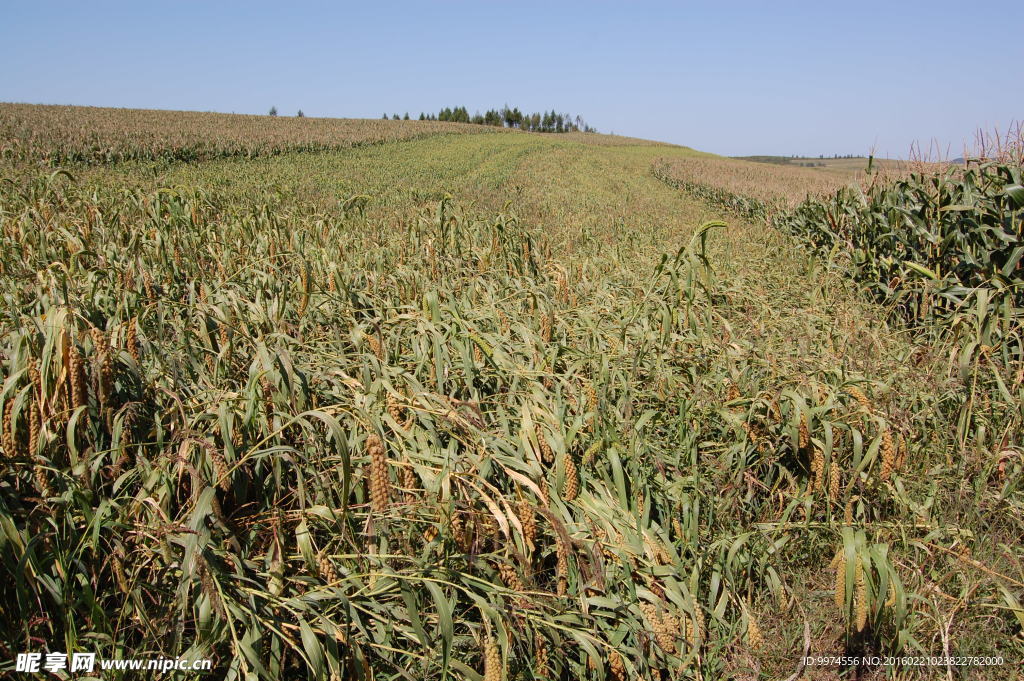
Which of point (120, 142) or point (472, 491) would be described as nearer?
point (472, 491)

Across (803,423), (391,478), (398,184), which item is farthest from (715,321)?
(398,184)

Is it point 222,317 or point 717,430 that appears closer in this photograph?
point 222,317

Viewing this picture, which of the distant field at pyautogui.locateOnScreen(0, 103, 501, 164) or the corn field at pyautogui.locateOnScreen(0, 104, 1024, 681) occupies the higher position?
the distant field at pyautogui.locateOnScreen(0, 103, 501, 164)

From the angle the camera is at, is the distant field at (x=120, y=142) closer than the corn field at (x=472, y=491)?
No

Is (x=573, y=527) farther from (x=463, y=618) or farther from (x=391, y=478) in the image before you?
(x=391, y=478)

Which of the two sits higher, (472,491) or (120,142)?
(120,142)

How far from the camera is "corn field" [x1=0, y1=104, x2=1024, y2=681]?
1.64m

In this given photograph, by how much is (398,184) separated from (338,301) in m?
12.4

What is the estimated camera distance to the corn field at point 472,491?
1.64 meters

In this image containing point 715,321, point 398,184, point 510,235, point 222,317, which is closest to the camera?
point 222,317

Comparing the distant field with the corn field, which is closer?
the corn field

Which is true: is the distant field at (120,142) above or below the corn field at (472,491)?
above

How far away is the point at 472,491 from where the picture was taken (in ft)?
6.50

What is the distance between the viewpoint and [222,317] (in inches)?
90.5
